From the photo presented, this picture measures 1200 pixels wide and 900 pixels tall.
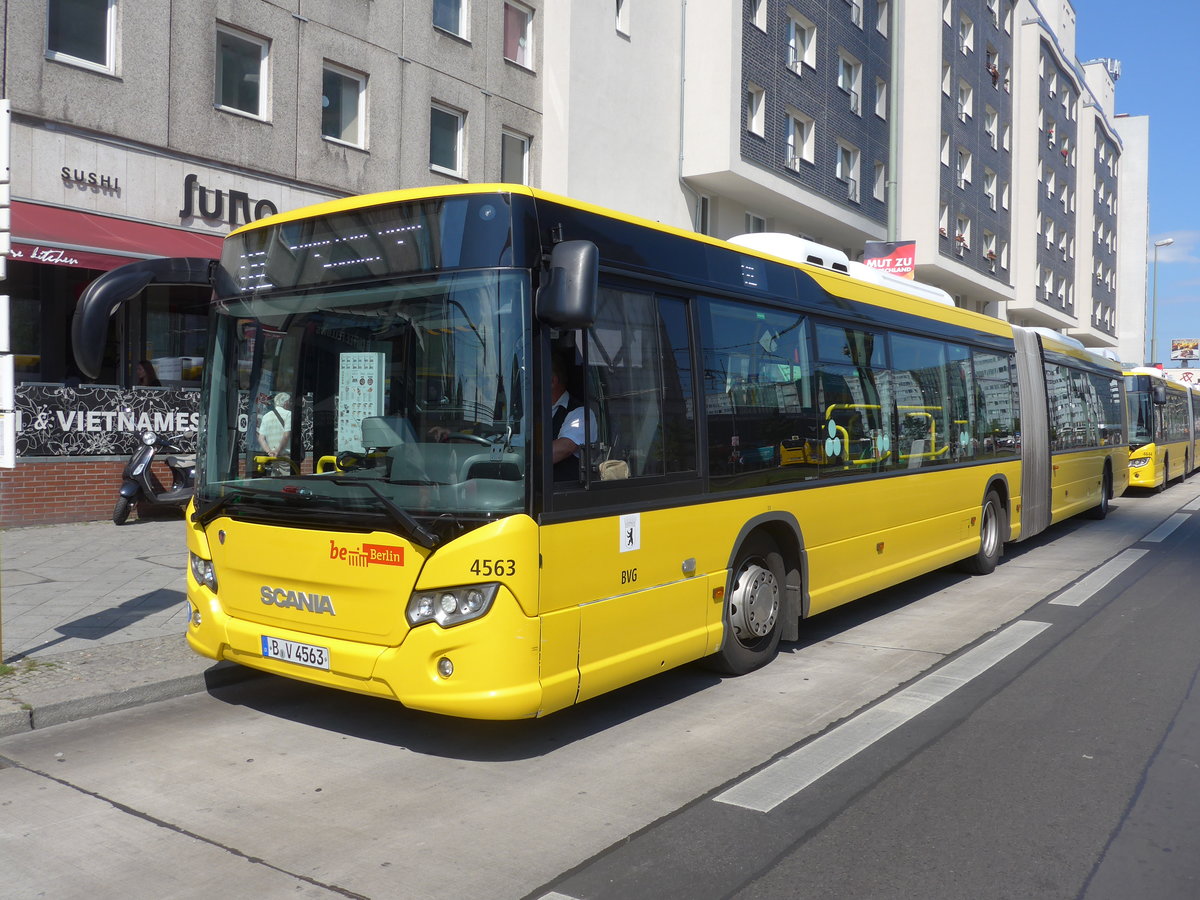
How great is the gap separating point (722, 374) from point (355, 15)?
1343 centimetres

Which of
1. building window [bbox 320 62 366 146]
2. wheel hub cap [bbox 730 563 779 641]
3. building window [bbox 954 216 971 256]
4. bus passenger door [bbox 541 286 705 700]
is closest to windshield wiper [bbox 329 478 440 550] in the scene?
bus passenger door [bbox 541 286 705 700]

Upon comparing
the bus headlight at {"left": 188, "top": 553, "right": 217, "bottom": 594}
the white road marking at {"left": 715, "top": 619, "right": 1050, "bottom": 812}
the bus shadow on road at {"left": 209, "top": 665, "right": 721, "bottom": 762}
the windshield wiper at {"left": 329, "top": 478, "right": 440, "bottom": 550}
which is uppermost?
the windshield wiper at {"left": 329, "top": 478, "right": 440, "bottom": 550}

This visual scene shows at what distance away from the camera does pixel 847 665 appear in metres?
7.03

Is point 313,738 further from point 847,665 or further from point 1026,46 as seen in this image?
point 1026,46

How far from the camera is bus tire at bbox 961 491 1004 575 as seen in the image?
11.0 meters

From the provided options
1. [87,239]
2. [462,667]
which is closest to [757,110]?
[87,239]

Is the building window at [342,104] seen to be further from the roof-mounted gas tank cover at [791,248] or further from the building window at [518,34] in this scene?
the roof-mounted gas tank cover at [791,248]

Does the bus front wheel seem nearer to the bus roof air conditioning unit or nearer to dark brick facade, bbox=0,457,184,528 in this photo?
the bus roof air conditioning unit

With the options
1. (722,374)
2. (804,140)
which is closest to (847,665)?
(722,374)

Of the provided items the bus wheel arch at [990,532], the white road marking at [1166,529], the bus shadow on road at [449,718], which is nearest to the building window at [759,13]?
the white road marking at [1166,529]

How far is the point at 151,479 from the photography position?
509 inches

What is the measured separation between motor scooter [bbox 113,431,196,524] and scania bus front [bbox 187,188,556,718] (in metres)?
7.48

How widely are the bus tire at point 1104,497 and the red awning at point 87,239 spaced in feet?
45.6

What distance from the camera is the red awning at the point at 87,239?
38.6 ft
